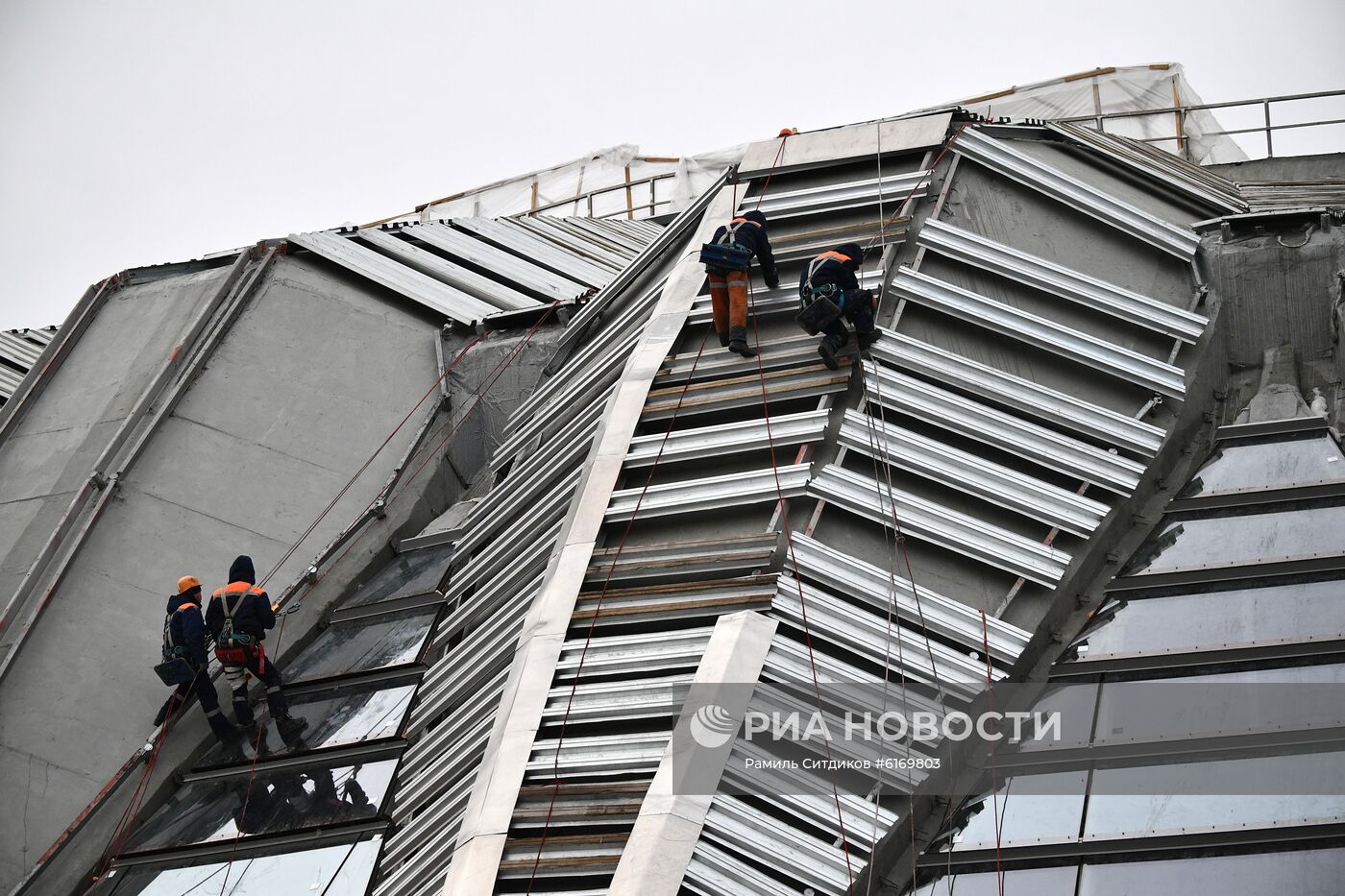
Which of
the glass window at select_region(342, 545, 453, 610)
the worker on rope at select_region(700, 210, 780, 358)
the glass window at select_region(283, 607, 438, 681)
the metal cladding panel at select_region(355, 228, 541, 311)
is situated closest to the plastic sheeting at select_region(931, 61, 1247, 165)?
the metal cladding panel at select_region(355, 228, 541, 311)

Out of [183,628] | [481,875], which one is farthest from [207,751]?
[481,875]

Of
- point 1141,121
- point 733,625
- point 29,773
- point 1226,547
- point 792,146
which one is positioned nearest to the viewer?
point 733,625

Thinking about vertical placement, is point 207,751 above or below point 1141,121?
below

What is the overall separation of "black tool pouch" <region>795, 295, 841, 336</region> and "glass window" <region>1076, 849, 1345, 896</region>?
6178mm

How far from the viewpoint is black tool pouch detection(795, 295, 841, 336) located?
55.4 feet

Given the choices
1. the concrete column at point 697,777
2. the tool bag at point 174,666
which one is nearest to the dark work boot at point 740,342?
the concrete column at point 697,777

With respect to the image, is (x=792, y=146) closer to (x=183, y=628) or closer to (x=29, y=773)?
(x=183, y=628)

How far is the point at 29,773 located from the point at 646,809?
768 cm

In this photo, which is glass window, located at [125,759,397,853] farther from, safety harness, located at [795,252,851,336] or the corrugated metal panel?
the corrugated metal panel

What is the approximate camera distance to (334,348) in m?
→ 22.7

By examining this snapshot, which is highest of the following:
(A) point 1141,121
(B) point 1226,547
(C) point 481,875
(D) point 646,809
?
(A) point 1141,121

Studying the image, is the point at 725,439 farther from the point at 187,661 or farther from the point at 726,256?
the point at 187,661

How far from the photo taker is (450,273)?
25.3 metres

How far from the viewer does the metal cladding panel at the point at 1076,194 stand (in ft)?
63.8
